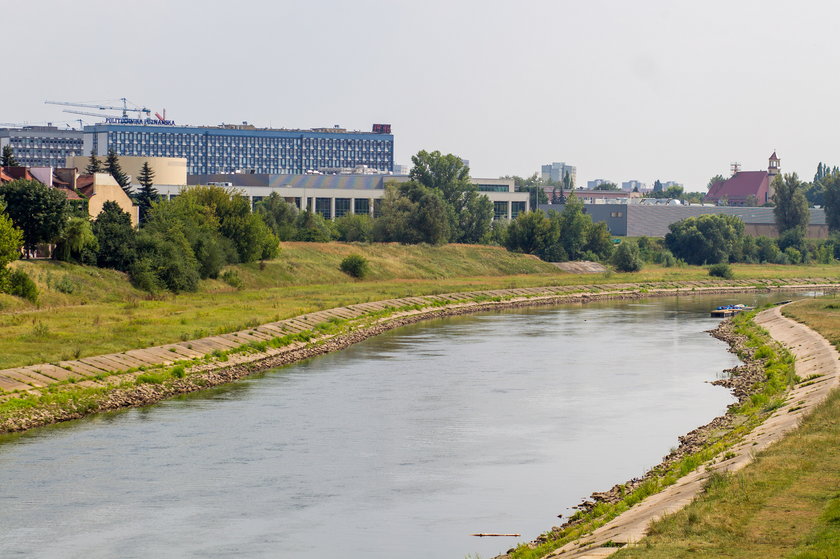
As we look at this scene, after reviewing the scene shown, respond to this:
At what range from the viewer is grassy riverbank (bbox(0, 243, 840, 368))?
200 feet

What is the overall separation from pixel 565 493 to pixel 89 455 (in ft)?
49.2

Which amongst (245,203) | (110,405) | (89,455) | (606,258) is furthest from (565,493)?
(606,258)

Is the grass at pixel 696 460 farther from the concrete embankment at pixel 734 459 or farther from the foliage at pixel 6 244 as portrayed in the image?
the foliage at pixel 6 244

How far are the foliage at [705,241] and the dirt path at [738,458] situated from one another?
344 ft

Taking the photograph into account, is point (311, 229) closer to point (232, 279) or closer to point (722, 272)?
point (232, 279)

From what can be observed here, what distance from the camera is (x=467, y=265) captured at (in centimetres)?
14525

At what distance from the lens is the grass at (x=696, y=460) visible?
28.0 meters

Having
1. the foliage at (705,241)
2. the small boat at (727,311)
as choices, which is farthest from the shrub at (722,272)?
the small boat at (727,311)

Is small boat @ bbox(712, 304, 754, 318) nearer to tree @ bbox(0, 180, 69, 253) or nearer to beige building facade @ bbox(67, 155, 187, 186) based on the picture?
tree @ bbox(0, 180, 69, 253)

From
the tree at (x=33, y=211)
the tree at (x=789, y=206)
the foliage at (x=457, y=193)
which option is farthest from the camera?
the tree at (x=789, y=206)

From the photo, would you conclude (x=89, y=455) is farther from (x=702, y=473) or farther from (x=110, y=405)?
(x=702, y=473)

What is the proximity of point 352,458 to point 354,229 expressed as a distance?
123 meters

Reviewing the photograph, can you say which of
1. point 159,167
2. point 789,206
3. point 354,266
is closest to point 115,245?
point 354,266

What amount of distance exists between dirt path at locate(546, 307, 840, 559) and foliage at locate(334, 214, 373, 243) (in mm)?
96107
